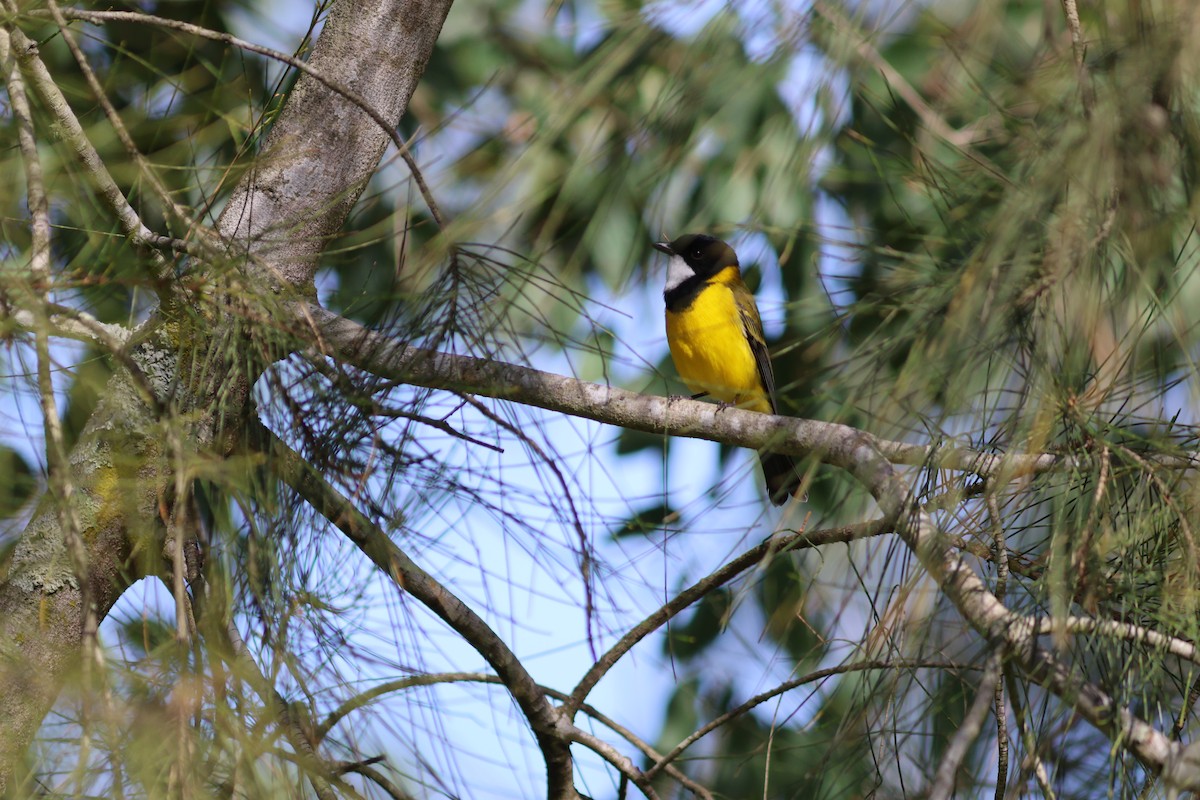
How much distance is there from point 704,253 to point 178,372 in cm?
350

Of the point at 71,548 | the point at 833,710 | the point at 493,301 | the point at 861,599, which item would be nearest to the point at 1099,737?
the point at 861,599

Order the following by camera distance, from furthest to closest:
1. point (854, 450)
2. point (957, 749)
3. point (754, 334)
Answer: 1. point (754, 334)
2. point (854, 450)
3. point (957, 749)

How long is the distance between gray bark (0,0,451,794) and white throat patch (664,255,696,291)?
→ 7.88ft

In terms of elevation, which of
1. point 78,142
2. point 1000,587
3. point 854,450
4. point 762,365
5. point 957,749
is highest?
point 762,365

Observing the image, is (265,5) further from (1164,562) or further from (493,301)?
(1164,562)

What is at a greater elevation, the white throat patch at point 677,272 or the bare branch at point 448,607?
the white throat patch at point 677,272

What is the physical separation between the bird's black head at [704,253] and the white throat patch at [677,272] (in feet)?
0.06

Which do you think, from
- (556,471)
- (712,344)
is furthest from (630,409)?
(712,344)

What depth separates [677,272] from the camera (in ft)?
16.1

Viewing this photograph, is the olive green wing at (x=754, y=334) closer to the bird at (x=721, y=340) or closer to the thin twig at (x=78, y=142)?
the bird at (x=721, y=340)

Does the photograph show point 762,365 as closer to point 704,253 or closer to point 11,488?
point 704,253

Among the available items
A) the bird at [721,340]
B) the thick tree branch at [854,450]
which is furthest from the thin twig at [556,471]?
the bird at [721,340]

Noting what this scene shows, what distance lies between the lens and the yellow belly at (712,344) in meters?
4.30

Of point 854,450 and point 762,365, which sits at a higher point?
point 762,365
